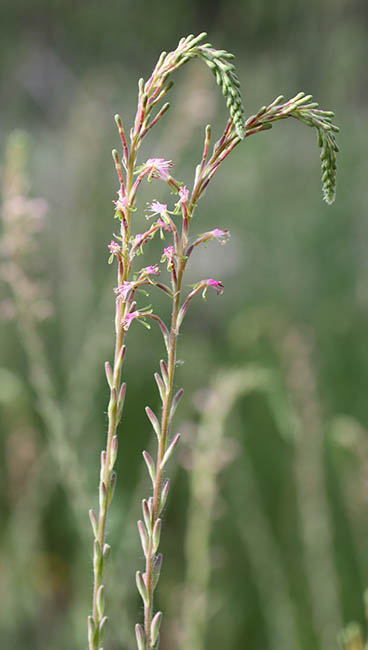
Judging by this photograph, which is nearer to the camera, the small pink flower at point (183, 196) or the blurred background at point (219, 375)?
the small pink flower at point (183, 196)

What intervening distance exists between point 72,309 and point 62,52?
5121 mm

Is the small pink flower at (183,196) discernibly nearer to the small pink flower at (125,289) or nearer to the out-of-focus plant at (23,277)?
the small pink flower at (125,289)

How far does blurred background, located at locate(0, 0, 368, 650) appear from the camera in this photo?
1.32m

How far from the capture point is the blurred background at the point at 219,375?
4.34ft

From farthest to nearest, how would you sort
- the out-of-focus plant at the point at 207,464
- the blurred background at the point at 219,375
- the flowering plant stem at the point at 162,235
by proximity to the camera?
the blurred background at the point at 219,375, the out-of-focus plant at the point at 207,464, the flowering plant stem at the point at 162,235

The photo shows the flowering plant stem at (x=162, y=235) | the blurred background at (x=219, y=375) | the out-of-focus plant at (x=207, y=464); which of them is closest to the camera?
the flowering plant stem at (x=162, y=235)

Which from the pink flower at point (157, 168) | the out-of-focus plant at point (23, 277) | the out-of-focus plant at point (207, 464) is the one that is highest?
the out-of-focus plant at point (23, 277)

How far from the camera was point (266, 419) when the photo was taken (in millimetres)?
2791

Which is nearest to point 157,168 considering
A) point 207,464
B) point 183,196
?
point 183,196

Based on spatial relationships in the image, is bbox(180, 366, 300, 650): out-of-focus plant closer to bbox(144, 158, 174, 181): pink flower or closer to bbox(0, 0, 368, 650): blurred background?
bbox(0, 0, 368, 650): blurred background

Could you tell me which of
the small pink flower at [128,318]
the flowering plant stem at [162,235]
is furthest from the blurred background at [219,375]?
the small pink flower at [128,318]

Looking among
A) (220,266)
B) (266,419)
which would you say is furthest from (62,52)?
(266,419)

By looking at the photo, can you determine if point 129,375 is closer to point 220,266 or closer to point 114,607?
point 220,266

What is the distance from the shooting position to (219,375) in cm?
136
